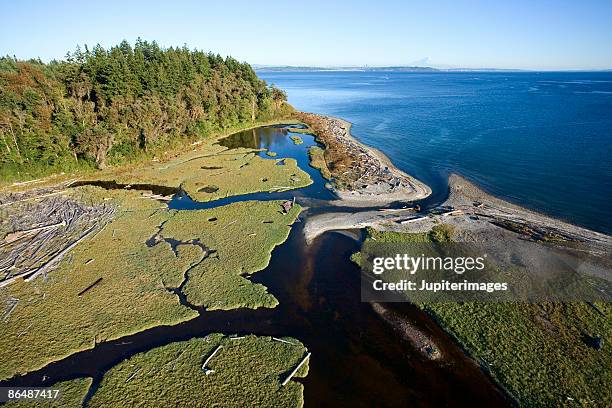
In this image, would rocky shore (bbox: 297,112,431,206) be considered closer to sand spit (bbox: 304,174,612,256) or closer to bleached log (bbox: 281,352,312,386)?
sand spit (bbox: 304,174,612,256)

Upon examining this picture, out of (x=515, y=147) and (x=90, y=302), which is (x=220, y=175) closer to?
(x=90, y=302)

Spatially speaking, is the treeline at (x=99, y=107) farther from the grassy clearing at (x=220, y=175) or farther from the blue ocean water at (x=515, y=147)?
the blue ocean water at (x=515, y=147)

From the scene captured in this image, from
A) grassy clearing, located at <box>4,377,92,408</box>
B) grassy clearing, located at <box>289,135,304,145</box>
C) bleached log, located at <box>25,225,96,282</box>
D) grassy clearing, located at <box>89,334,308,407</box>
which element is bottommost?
grassy clearing, located at <box>4,377,92,408</box>

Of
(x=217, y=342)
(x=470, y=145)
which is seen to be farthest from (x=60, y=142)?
(x=470, y=145)

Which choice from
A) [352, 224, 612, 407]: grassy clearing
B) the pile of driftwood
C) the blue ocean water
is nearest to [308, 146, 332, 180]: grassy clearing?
the blue ocean water

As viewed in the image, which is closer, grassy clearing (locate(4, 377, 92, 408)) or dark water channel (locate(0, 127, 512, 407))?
grassy clearing (locate(4, 377, 92, 408))

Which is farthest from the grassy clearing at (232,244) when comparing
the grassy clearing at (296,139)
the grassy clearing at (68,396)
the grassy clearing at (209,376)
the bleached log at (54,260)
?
the grassy clearing at (296,139)
